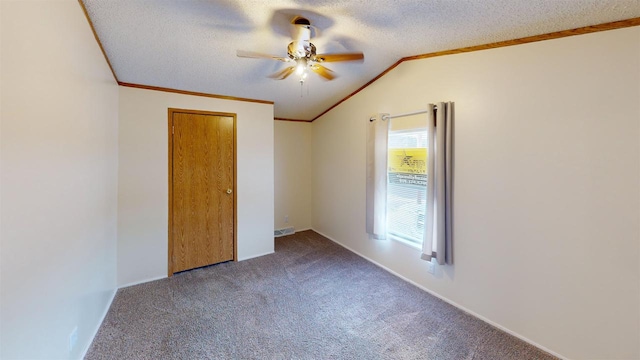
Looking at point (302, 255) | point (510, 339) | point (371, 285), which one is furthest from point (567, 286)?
point (302, 255)

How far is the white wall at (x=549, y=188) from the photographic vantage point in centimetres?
152

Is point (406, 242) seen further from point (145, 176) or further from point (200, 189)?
Answer: point (145, 176)

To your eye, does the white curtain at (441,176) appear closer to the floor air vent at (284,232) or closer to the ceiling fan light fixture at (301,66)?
the ceiling fan light fixture at (301,66)

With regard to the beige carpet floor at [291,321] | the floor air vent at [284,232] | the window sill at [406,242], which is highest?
the window sill at [406,242]

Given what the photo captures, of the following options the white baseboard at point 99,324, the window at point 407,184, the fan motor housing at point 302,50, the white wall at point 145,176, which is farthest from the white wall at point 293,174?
the fan motor housing at point 302,50

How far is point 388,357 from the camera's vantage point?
1.77 metres

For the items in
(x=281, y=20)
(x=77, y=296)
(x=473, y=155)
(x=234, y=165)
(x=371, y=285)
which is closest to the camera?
(x=77, y=296)

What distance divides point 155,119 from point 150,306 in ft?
6.62

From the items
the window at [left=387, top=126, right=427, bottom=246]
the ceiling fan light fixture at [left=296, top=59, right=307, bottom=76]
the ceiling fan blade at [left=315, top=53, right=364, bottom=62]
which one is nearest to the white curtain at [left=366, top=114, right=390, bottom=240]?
the window at [left=387, top=126, right=427, bottom=246]

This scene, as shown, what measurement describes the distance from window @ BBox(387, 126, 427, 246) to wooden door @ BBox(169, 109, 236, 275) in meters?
2.12

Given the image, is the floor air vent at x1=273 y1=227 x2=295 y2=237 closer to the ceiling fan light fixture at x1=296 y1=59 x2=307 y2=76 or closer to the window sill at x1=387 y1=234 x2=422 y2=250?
the window sill at x1=387 y1=234 x2=422 y2=250

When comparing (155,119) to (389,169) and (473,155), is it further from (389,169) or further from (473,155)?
(473,155)

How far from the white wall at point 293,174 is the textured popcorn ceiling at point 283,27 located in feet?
6.05

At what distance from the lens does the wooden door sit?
117 inches
